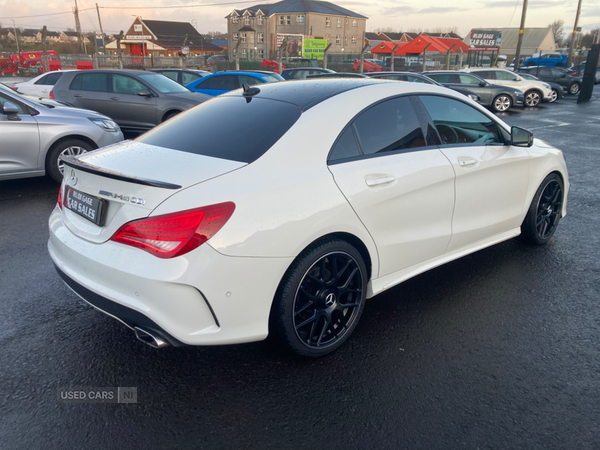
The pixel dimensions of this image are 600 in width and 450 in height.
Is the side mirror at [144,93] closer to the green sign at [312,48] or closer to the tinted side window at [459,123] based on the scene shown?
the tinted side window at [459,123]

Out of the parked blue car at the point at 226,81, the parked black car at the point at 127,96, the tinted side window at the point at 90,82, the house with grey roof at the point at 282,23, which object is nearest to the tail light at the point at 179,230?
the parked black car at the point at 127,96

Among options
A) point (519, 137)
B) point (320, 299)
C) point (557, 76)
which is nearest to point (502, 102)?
point (557, 76)

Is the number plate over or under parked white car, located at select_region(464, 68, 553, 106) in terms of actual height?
over

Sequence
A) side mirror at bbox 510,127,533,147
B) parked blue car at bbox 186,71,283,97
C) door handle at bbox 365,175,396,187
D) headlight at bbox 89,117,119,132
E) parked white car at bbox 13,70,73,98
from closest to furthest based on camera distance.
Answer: door handle at bbox 365,175,396,187, side mirror at bbox 510,127,533,147, headlight at bbox 89,117,119,132, parked white car at bbox 13,70,73,98, parked blue car at bbox 186,71,283,97

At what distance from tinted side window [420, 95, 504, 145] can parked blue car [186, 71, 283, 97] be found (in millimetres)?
9731

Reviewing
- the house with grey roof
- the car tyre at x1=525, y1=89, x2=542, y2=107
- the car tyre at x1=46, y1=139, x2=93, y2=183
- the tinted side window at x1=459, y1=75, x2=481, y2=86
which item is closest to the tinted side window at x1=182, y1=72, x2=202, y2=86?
the car tyre at x1=46, y1=139, x2=93, y2=183

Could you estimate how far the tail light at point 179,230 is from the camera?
2.30m

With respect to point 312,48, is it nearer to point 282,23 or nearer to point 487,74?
point 487,74

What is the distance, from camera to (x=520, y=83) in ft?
65.8

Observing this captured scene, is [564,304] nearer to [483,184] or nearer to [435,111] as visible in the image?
[483,184]

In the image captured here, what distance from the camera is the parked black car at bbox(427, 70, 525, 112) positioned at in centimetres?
1859

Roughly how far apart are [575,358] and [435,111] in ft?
6.31

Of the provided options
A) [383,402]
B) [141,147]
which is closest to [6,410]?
[141,147]

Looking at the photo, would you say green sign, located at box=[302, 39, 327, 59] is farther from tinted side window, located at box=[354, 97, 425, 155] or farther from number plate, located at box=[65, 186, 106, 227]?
number plate, located at box=[65, 186, 106, 227]
